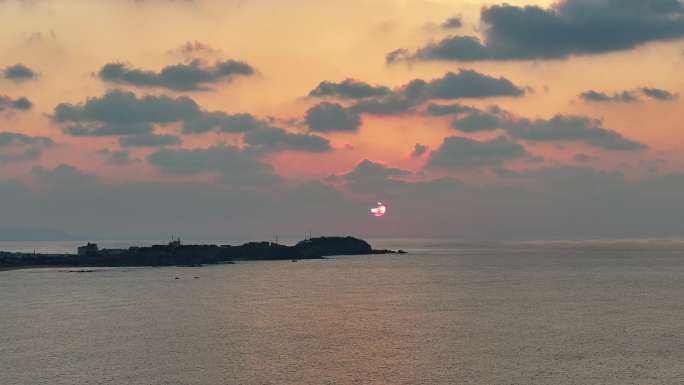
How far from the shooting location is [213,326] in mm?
105812

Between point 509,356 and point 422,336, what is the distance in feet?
56.8

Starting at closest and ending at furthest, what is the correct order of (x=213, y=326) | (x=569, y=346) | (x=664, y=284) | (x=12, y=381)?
(x=12, y=381) → (x=569, y=346) → (x=213, y=326) → (x=664, y=284)

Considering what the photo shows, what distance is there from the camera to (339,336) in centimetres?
9556

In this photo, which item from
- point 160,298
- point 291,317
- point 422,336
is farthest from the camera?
point 160,298

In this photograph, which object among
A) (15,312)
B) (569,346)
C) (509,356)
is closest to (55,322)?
(15,312)

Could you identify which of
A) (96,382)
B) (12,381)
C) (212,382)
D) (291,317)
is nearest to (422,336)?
(291,317)

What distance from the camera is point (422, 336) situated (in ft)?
314

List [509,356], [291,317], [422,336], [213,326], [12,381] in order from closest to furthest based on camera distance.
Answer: [12,381]
[509,356]
[422,336]
[213,326]
[291,317]

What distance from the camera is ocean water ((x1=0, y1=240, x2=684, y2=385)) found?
236 feet

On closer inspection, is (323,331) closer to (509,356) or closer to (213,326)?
(213,326)

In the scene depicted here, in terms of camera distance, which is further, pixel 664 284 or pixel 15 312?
pixel 664 284

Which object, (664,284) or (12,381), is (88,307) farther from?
(664,284)

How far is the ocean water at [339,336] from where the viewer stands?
72.1 meters

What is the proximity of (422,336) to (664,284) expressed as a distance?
118 metres
